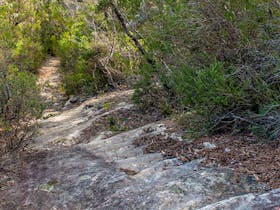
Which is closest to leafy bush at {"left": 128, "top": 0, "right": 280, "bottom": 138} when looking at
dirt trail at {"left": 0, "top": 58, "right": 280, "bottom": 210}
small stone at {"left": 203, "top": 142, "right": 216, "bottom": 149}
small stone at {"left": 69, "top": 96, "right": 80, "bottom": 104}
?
small stone at {"left": 203, "top": 142, "right": 216, "bottom": 149}

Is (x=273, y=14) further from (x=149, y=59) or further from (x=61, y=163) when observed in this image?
(x=61, y=163)

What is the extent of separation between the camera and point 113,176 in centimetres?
492

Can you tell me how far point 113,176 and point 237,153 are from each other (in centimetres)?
149

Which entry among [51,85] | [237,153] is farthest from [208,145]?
[51,85]

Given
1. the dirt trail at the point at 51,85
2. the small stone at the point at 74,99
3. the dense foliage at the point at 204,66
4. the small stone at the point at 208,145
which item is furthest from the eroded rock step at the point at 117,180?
the small stone at the point at 74,99

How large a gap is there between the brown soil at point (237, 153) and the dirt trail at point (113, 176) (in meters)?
0.12

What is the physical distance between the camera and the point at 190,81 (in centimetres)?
539

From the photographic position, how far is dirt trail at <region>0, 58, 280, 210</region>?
3.72 meters

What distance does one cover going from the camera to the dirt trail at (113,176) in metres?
3.72

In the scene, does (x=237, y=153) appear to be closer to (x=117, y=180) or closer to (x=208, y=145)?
(x=208, y=145)

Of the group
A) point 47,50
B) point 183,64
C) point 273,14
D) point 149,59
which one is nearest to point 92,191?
point 183,64

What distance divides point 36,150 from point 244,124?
3772 mm

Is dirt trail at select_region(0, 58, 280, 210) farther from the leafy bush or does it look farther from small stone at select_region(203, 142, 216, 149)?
the leafy bush

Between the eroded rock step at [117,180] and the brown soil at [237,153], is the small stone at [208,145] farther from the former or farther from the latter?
the eroded rock step at [117,180]
